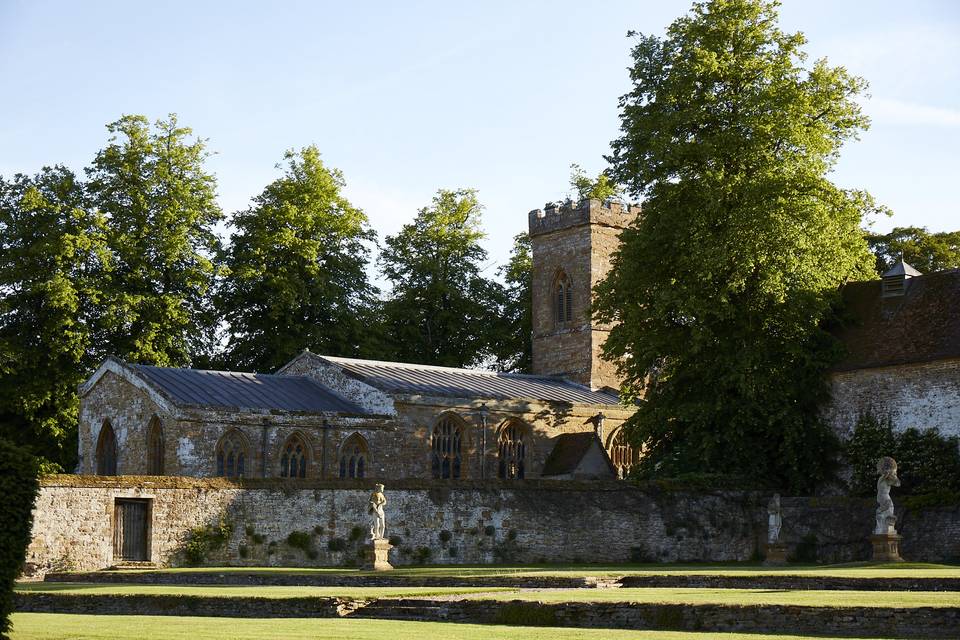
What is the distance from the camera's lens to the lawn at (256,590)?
2322cm

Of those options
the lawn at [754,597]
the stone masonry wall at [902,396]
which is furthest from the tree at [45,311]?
the lawn at [754,597]

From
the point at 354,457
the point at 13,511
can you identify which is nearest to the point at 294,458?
the point at 354,457

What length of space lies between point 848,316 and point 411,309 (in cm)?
2454

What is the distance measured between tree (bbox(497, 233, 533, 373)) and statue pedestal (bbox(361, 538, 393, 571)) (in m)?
31.3

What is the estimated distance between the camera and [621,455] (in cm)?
5344

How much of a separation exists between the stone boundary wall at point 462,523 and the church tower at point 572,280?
18222 millimetres

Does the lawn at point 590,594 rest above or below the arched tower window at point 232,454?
below

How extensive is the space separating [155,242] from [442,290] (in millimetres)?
15804

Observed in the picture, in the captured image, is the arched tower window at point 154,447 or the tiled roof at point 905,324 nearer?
the tiled roof at point 905,324

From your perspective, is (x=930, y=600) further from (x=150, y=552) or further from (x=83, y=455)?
(x=83, y=455)

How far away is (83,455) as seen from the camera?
150 feet

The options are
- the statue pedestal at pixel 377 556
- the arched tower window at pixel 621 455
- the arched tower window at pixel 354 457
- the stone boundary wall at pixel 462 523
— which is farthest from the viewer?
the arched tower window at pixel 621 455

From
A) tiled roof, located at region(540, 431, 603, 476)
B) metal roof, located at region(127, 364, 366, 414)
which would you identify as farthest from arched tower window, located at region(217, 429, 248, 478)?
tiled roof, located at region(540, 431, 603, 476)

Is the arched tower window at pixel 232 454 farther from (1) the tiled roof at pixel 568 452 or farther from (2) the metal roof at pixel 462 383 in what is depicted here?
(1) the tiled roof at pixel 568 452
